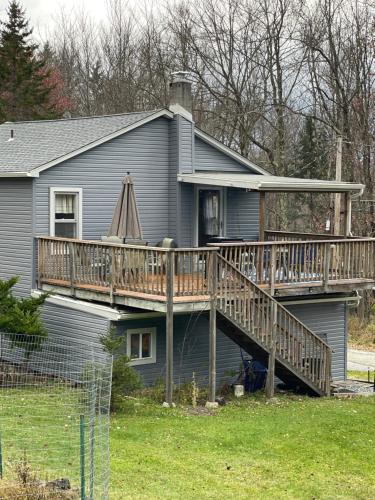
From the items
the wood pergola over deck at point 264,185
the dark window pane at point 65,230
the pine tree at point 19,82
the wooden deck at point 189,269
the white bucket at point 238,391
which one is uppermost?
the pine tree at point 19,82

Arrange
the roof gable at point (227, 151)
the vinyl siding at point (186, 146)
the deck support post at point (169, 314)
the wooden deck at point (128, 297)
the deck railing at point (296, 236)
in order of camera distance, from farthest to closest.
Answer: the roof gable at point (227, 151) < the vinyl siding at point (186, 146) < the deck railing at point (296, 236) < the wooden deck at point (128, 297) < the deck support post at point (169, 314)

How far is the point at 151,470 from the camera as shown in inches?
436

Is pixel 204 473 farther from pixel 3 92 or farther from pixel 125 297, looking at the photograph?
pixel 3 92

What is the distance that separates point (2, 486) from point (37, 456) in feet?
6.96

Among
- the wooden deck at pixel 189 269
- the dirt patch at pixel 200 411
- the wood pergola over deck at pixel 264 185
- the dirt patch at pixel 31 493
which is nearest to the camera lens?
the dirt patch at pixel 31 493

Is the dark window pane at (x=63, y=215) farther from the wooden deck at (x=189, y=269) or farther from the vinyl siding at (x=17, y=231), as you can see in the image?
the wooden deck at (x=189, y=269)

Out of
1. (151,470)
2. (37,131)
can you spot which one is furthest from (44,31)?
(151,470)

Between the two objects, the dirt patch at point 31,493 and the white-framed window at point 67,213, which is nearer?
the dirt patch at point 31,493

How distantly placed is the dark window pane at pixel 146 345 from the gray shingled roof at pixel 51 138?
4.63 meters

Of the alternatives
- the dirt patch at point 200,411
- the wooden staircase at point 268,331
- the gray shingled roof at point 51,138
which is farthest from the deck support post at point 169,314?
the gray shingled roof at point 51,138

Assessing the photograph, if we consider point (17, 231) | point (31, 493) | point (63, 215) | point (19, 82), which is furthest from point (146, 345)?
point (19, 82)

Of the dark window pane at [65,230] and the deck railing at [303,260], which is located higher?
the dark window pane at [65,230]

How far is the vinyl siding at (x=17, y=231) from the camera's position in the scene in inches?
728

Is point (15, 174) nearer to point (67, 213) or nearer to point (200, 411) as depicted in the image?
point (67, 213)
